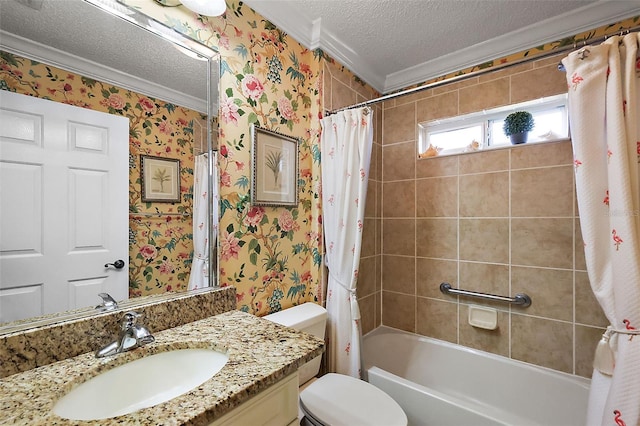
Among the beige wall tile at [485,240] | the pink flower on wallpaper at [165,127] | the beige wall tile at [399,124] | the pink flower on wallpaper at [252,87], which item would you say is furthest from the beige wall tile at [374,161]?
the pink flower on wallpaper at [165,127]

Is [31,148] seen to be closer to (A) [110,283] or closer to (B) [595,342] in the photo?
(A) [110,283]

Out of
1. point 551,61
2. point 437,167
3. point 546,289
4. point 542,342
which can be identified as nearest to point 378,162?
point 437,167

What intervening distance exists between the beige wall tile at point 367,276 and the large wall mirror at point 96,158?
122 cm

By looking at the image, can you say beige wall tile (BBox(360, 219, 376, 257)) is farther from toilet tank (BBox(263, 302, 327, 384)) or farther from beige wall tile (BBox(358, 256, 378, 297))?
toilet tank (BBox(263, 302, 327, 384))

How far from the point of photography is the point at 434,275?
2.06 m

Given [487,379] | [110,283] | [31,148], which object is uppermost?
[31,148]

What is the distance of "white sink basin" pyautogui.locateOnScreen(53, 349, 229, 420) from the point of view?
2.25 ft

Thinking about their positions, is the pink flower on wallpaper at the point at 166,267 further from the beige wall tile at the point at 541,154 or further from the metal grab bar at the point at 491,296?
the beige wall tile at the point at 541,154

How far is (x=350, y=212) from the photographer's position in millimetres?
1622

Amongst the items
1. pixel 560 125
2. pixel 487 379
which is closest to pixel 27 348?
pixel 487 379

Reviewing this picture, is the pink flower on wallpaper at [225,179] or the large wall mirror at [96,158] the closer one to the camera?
the large wall mirror at [96,158]

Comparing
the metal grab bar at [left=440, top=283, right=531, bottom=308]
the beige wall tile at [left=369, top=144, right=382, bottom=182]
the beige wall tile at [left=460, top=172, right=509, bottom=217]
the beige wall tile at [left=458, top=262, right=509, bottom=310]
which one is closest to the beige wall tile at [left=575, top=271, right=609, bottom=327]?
the metal grab bar at [left=440, top=283, right=531, bottom=308]

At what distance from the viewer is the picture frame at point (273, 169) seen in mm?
1398

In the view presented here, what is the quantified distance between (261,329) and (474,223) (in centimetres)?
165
